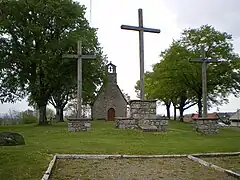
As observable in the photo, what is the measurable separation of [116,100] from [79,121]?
30616mm

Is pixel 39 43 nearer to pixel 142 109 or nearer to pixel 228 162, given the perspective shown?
pixel 142 109

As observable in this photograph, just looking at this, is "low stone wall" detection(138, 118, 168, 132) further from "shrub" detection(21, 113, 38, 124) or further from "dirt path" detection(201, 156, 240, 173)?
"shrub" detection(21, 113, 38, 124)

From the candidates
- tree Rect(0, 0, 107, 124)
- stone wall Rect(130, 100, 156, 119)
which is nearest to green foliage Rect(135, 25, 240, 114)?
tree Rect(0, 0, 107, 124)

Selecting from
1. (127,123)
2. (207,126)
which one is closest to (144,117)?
(127,123)

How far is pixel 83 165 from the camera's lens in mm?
9008

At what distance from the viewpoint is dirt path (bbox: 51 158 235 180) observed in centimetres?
754

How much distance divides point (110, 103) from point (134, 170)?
41.2 metres

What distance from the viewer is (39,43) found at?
102 feet


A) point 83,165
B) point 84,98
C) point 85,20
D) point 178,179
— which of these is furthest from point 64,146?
point 84,98

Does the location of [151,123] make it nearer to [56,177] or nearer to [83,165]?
[83,165]

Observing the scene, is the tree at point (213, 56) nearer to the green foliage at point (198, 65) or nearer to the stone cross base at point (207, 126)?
the green foliage at point (198, 65)

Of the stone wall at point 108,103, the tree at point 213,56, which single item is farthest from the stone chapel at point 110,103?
the tree at point 213,56

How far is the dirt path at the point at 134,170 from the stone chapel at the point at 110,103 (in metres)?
39.4

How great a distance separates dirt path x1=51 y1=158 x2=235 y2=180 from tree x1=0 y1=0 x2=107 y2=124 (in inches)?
823
